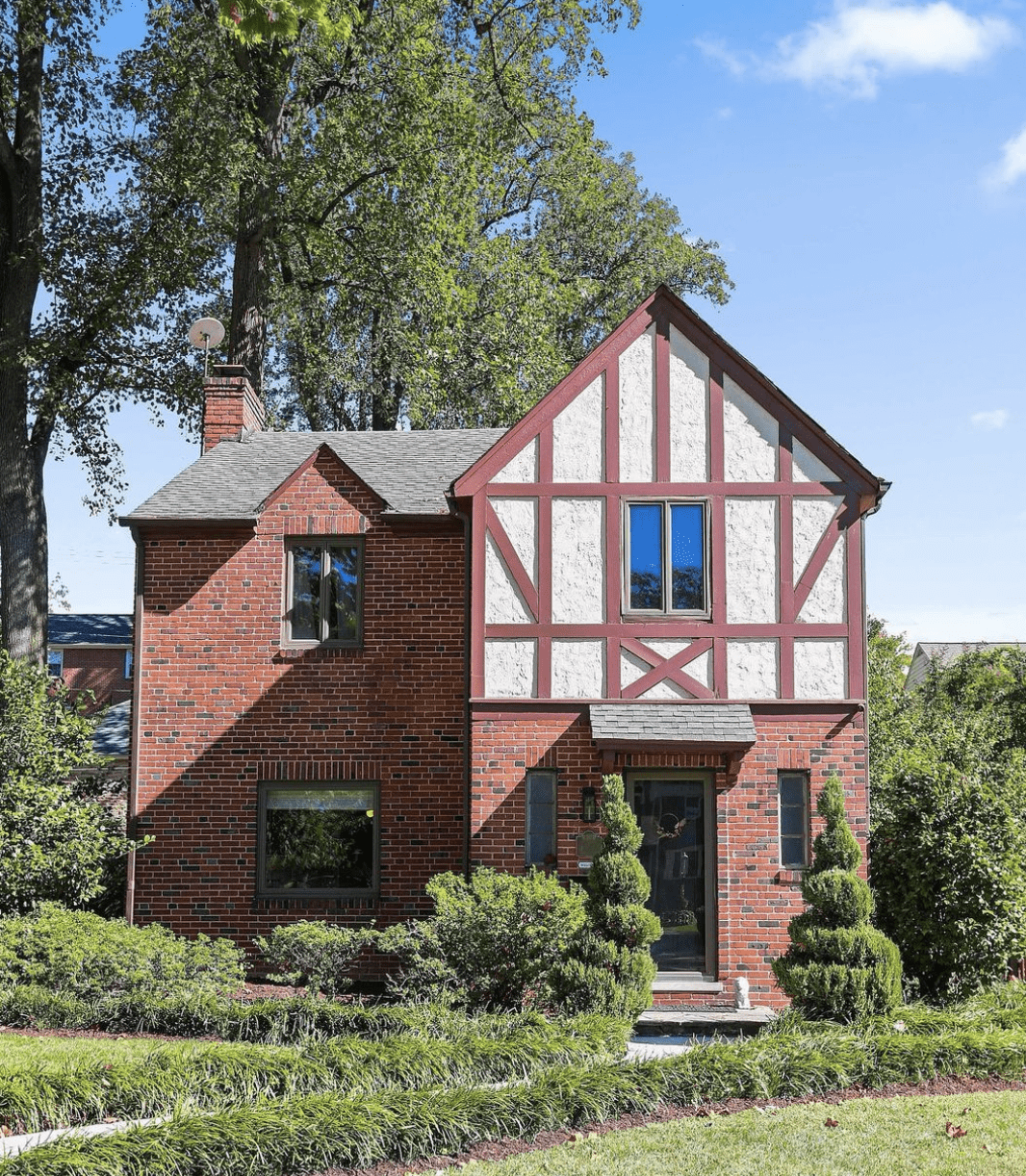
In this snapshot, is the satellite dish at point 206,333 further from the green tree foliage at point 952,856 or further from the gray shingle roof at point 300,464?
the green tree foliage at point 952,856

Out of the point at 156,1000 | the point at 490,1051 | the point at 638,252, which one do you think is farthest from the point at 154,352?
the point at 490,1051

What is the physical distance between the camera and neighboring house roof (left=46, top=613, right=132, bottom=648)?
1604 inches

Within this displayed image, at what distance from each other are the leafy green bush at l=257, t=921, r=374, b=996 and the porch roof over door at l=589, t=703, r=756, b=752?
3.46 m

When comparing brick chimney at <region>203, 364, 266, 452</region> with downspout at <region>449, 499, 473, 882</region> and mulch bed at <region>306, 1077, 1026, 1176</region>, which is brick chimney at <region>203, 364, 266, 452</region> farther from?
mulch bed at <region>306, 1077, 1026, 1176</region>

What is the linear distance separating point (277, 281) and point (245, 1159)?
22.2m

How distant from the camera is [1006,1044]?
395 inches

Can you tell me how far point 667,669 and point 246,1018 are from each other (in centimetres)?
602

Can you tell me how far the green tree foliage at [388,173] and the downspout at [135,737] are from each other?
9912mm

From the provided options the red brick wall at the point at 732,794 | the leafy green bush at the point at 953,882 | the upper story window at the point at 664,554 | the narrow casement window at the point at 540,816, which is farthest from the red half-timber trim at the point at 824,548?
the narrow casement window at the point at 540,816

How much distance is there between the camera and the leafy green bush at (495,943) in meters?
12.2

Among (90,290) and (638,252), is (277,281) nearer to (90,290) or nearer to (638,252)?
(90,290)

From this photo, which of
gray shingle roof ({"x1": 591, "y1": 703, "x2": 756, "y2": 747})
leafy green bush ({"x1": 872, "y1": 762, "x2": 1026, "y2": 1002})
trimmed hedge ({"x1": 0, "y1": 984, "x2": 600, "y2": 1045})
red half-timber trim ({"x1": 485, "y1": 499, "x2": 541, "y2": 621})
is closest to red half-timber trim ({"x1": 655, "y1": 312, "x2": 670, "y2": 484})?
red half-timber trim ({"x1": 485, "y1": 499, "x2": 541, "y2": 621})

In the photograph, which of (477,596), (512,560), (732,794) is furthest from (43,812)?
(732,794)

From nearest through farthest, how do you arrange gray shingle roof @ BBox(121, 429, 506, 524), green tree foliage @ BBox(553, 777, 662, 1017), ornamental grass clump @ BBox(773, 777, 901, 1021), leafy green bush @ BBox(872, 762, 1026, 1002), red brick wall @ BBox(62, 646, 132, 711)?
ornamental grass clump @ BBox(773, 777, 901, 1021), green tree foliage @ BBox(553, 777, 662, 1017), leafy green bush @ BBox(872, 762, 1026, 1002), gray shingle roof @ BBox(121, 429, 506, 524), red brick wall @ BBox(62, 646, 132, 711)
